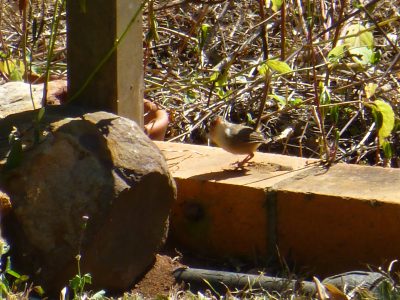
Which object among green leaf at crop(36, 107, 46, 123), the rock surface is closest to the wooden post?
green leaf at crop(36, 107, 46, 123)

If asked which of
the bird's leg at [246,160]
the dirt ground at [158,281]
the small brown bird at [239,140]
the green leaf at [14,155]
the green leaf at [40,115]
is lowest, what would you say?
the dirt ground at [158,281]

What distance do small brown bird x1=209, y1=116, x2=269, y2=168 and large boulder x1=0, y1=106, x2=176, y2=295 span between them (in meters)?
0.85

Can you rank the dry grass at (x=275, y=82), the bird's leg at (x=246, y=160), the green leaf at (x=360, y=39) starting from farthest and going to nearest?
the dry grass at (x=275, y=82) → the bird's leg at (x=246, y=160) → the green leaf at (x=360, y=39)

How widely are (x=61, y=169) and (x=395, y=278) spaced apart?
4.67 ft

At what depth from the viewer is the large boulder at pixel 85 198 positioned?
3352 mm

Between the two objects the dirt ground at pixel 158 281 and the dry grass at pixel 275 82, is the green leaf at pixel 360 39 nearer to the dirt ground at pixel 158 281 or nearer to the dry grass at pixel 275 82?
the dry grass at pixel 275 82

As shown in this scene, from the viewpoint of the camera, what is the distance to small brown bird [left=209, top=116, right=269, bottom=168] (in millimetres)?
4570

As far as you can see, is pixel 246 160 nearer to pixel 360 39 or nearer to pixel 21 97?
pixel 360 39

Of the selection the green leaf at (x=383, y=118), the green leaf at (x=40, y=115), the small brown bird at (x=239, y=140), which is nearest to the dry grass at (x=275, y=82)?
the small brown bird at (x=239, y=140)

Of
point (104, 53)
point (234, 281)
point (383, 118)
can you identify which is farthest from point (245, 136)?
point (234, 281)

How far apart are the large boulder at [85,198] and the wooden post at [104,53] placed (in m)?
0.21

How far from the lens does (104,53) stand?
3887 millimetres

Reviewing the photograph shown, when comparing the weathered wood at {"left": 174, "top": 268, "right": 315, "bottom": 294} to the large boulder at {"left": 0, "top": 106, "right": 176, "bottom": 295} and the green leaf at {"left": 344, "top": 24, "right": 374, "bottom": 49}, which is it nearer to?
the large boulder at {"left": 0, "top": 106, "right": 176, "bottom": 295}

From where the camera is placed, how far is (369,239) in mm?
3818
